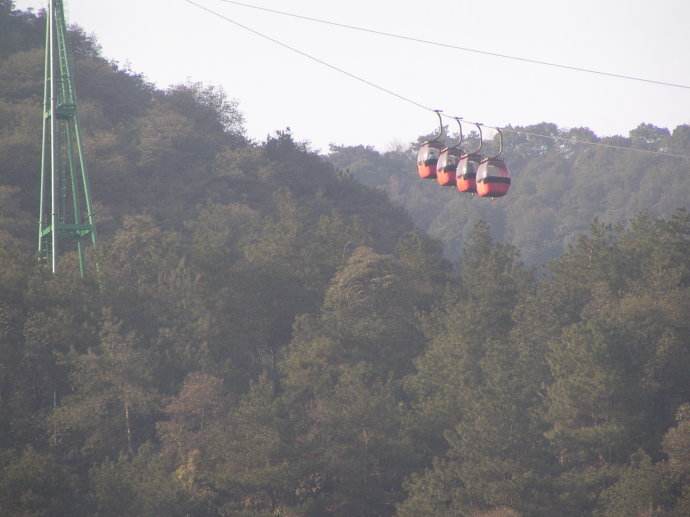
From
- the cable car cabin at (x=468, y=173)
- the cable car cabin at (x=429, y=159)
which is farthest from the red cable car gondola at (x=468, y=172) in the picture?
the cable car cabin at (x=429, y=159)

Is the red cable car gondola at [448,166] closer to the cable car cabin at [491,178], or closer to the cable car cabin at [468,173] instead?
the cable car cabin at [468,173]

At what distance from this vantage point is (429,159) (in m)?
23.1

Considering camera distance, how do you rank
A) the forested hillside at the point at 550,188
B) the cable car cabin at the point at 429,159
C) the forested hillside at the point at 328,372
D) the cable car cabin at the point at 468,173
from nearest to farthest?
the cable car cabin at the point at 468,173
the cable car cabin at the point at 429,159
the forested hillside at the point at 328,372
the forested hillside at the point at 550,188

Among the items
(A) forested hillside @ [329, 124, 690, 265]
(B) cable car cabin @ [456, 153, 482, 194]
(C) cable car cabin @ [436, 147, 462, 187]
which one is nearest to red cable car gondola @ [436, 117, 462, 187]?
(C) cable car cabin @ [436, 147, 462, 187]

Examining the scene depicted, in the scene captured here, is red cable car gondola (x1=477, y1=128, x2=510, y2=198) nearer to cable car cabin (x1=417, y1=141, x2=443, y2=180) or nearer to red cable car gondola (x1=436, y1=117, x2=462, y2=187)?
red cable car gondola (x1=436, y1=117, x2=462, y2=187)

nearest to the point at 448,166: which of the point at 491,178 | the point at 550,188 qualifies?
the point at 491,178

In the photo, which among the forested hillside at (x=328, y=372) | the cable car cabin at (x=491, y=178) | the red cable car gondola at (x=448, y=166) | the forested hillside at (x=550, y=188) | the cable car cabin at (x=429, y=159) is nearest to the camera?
the cable car cabin at (x=491, y=178)

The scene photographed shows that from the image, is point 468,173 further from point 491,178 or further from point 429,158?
point 429,158

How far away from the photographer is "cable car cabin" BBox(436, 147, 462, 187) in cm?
2246

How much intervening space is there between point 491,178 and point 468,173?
63 cm

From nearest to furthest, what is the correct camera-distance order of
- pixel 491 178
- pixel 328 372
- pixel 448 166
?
1. pixel 491 178
2. pixel 448 166
3. pixel 328 372

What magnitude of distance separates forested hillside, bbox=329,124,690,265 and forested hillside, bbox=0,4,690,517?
44911mm

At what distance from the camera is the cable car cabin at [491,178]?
838 inches

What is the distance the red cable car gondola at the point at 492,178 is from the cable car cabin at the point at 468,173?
0.60ft
